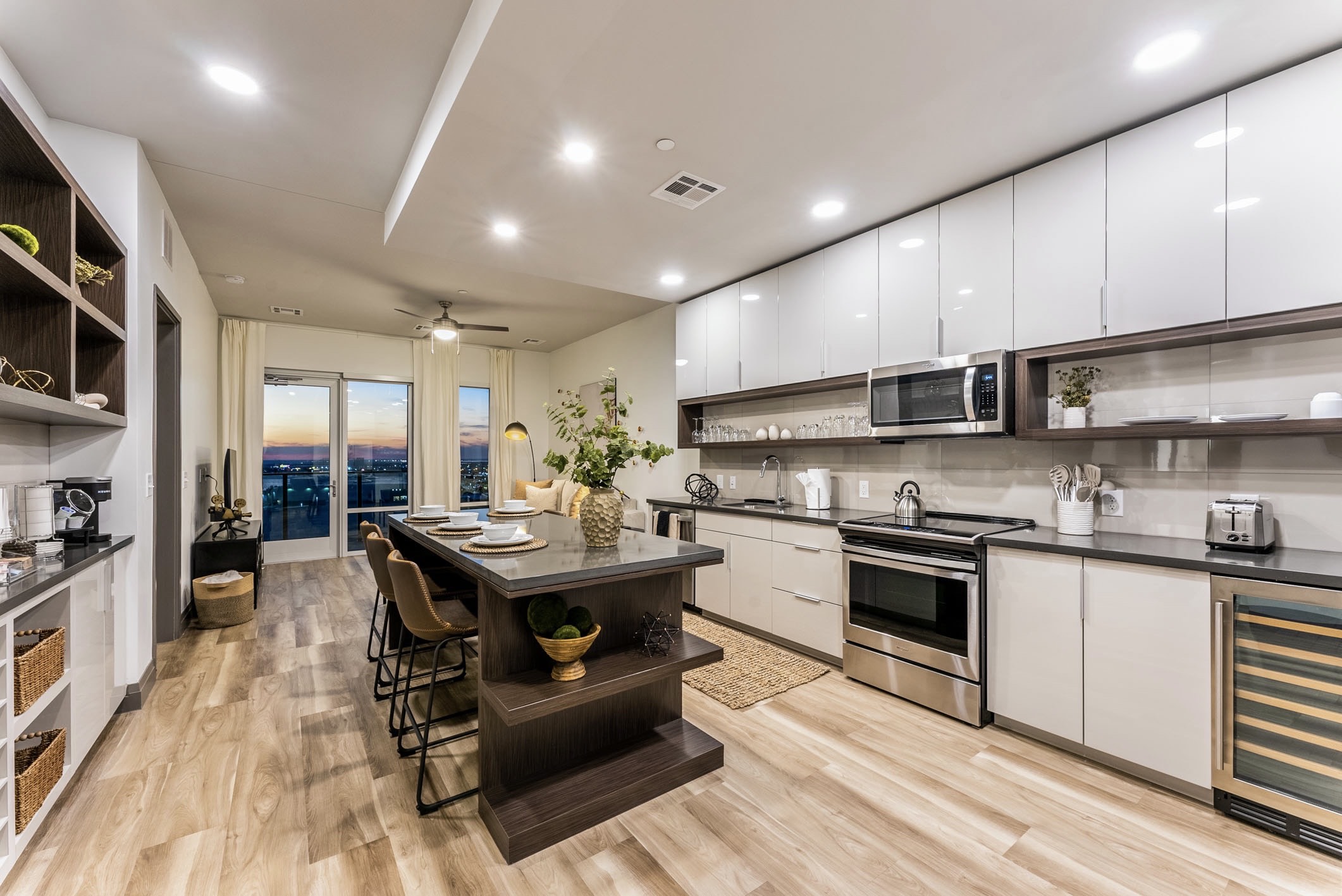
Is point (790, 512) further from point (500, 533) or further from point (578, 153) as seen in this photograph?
point (578, 153)

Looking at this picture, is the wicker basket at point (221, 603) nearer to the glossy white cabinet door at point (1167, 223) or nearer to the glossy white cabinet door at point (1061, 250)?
the glossy white cabinet door at point (1061, 250)

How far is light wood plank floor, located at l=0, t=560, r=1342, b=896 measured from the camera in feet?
5.48

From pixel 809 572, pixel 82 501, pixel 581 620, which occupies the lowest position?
pixel 809 572

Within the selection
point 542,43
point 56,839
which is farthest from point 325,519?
point 542,43

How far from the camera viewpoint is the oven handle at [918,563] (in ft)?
8.54

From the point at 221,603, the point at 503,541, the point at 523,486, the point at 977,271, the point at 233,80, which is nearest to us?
the point at 503,541

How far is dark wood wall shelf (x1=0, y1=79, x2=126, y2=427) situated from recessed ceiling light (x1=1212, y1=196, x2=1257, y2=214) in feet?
13.5

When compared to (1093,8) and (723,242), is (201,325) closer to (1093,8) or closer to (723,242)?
(723,242)

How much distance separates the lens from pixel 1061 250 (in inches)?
102

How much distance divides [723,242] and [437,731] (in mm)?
3164

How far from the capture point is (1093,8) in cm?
177

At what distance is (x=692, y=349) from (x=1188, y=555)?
138 inches

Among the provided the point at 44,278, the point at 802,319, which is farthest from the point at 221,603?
the point at 802,319

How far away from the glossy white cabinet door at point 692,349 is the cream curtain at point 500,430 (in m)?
3.57
